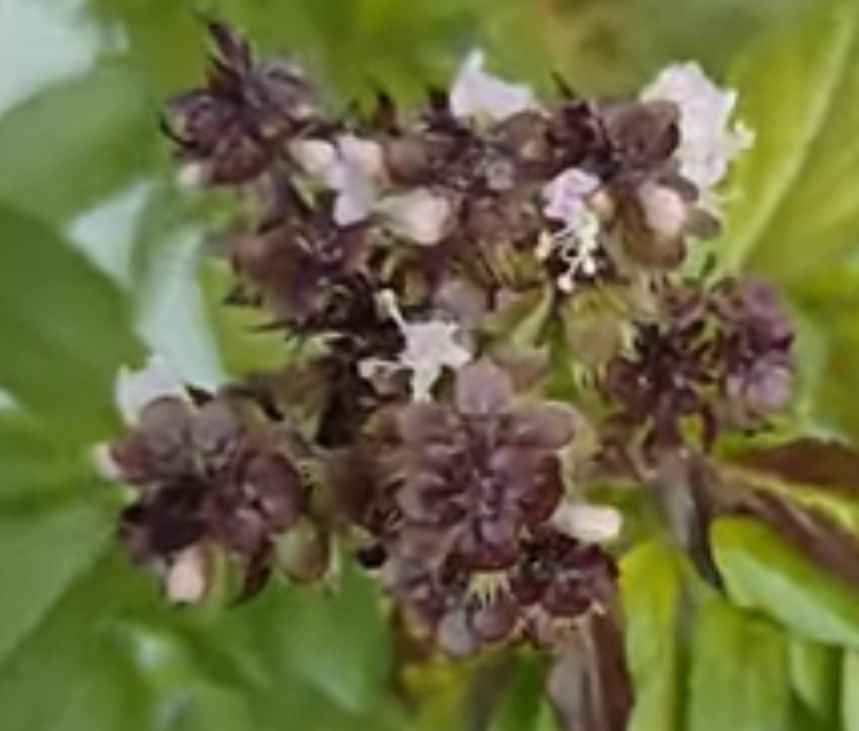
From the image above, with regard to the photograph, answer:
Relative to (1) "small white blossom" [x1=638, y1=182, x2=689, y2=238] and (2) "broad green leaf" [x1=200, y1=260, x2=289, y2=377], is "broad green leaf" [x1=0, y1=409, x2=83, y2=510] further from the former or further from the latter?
(1) "small white blossom" [x1=638, y1=182, x2=689, y2=238]

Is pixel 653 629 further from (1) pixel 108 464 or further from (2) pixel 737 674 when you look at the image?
(1) pixel 108 464

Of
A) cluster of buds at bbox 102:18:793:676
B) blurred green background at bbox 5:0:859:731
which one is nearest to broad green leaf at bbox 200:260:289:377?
blurred green background at bbox 5:0:859:731

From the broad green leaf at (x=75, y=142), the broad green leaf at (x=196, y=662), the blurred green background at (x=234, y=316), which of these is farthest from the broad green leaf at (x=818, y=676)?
the broad green leaf at (x=75, y=142)

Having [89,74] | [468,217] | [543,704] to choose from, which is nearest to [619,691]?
[543,704]

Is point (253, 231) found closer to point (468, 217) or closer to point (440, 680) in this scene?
point (468, 217)

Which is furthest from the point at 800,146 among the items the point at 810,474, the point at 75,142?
the point at 75,142

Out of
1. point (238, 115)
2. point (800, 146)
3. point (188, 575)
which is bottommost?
point (188, 575)

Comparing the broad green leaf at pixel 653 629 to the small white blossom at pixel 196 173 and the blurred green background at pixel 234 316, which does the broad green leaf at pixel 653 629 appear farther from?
the small white blossom at pixel 196 173

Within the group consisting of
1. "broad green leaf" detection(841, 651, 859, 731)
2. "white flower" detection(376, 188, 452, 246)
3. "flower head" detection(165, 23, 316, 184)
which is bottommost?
"broad green leaf" detection(841, 651, 859, 731)
